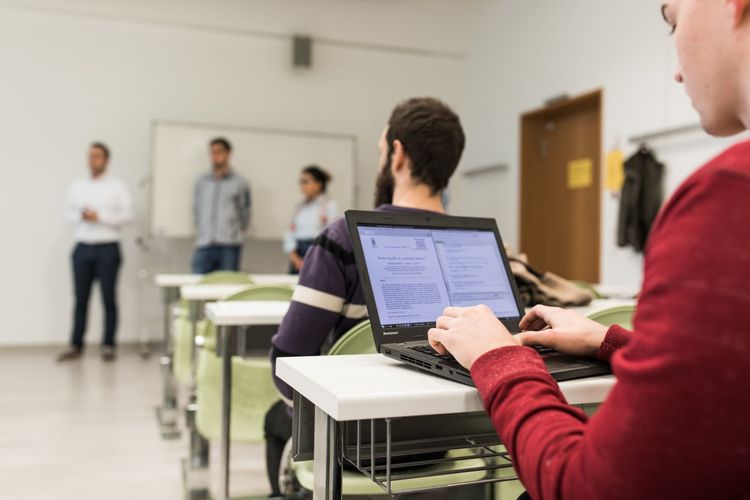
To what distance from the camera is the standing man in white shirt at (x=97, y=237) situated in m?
5.09

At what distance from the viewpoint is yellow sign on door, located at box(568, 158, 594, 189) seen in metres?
5.13

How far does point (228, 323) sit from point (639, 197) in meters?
3.35

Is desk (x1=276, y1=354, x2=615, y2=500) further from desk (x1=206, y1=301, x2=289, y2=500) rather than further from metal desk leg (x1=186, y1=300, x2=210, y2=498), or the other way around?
metal desk leg (x1=186, y1=300, x2=210, y2=498)

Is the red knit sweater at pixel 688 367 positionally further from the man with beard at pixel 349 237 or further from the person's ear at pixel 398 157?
the person's ear at pixel 398 157

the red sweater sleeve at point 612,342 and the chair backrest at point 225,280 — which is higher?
the red sweater sleeve at point 612,342

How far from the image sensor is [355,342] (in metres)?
1.15

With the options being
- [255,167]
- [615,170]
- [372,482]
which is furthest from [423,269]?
[255,167]

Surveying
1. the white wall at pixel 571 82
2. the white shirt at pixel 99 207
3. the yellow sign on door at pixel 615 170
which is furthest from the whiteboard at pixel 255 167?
the yellow sign on door at pixel 615 170

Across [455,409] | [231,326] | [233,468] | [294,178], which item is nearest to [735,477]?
[455,409]

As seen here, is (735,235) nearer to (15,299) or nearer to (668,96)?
(668,96)

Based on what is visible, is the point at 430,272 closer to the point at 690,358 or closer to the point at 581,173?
the point at 690,358

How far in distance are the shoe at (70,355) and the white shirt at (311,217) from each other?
174cm

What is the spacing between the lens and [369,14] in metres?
6.35

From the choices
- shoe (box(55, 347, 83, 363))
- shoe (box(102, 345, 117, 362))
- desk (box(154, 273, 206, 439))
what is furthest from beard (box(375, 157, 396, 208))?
shoe (box(55, 347, 83, 363))
